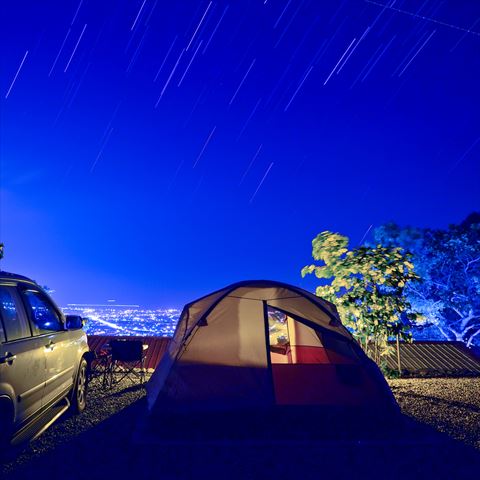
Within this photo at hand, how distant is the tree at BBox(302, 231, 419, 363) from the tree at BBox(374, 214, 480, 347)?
13990mm

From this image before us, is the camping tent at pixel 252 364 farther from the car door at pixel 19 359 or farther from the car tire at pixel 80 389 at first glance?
the car door at pixel 19 359

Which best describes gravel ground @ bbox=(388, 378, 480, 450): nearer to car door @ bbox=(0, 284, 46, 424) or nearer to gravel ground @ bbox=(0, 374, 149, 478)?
gravel ground @ bbox=(0, 374, 149, 478)

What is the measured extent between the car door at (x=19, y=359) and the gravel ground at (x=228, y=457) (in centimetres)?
48

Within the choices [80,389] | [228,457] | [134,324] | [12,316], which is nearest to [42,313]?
[80,389]

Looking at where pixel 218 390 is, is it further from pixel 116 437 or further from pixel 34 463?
pixel 34 463

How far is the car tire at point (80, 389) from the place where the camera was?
19.4ft

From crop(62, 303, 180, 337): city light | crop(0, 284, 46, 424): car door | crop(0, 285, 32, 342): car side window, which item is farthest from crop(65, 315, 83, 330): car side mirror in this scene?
crop(0, 285, 32, 342): car side window

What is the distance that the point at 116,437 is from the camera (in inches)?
197

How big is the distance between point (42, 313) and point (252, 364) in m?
3.08

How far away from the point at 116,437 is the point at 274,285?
299 cm

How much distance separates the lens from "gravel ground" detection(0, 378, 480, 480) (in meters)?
4.01

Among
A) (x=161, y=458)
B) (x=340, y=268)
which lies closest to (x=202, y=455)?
(x=161, y=458)

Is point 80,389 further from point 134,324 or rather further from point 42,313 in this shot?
point 134,324

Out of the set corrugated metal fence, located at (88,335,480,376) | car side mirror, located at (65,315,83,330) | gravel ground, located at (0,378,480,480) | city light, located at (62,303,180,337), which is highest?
city light, located at (62,303,180,337)
